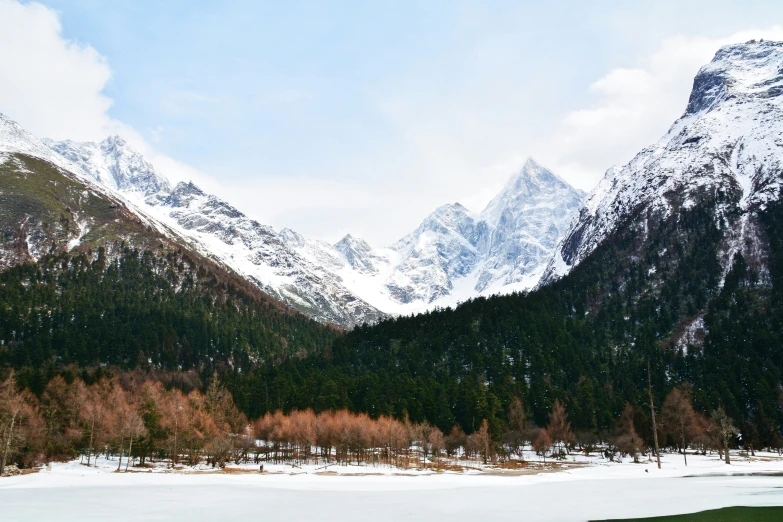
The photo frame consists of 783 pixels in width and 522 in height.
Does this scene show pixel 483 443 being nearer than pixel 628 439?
Yes

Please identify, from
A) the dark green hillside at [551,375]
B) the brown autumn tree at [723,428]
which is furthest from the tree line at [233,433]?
the dark green hillside at [551,375]

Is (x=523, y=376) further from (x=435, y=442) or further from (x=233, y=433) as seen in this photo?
(x=233, y=433)

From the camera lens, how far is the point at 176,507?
4200cm

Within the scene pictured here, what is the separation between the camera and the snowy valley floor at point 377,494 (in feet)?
129

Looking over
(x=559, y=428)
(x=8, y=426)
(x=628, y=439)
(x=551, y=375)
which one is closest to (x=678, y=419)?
(x=628, y=439)

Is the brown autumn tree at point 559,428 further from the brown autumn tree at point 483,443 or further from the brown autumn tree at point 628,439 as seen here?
the brown autumn tree at point 483,443

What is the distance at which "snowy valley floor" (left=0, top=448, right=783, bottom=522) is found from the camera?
3925 centimetres

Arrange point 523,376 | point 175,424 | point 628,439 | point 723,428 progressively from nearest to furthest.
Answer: point 175,424 → point 723,428 → point 628,439 → point 523,376

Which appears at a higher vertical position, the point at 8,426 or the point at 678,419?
the point at 8,426


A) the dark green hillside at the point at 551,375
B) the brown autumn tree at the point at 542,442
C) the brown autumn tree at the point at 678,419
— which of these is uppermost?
the dark green hillside at the point at 551,375

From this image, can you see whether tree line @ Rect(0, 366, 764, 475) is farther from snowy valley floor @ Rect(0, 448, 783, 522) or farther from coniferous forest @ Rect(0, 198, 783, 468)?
snowy valley floor @ Rect(0, 448, 783, 522)

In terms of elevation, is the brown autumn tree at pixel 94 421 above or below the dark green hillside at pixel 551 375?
below

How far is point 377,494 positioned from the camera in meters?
54.0

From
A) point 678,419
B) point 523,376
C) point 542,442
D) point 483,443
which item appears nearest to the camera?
point 483,443
